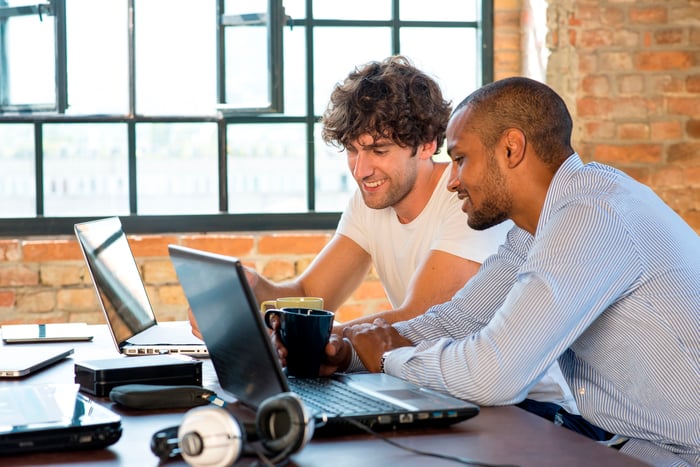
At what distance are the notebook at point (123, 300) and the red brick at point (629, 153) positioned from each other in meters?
2.13

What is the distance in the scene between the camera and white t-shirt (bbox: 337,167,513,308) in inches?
97.5

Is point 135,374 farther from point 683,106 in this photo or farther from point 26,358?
point 683,106

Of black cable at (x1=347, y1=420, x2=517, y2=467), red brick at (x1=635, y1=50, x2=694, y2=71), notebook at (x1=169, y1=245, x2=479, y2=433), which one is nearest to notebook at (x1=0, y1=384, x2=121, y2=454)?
notebook at (x1=169, y1=245, x2=479, y2=433)

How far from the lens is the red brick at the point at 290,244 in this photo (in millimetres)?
3975

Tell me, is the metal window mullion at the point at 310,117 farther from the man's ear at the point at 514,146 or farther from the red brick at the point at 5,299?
the man's ear at the point at 514,146

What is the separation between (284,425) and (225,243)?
2.85 meters

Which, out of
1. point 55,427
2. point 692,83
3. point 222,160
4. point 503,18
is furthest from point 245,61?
point 55,427

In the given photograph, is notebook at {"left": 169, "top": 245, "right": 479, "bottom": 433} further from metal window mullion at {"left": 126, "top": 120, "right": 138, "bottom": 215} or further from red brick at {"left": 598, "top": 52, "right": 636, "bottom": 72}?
red brick at {"left": 598, "top": 52, "right": 636, "bottom": 72}

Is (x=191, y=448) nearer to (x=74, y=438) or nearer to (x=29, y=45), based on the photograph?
(x=74, y=438)

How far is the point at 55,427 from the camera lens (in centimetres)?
124

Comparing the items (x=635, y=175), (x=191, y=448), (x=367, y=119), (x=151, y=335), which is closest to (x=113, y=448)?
(x=191, y=448)

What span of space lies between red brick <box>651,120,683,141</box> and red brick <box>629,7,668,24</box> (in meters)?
0.42

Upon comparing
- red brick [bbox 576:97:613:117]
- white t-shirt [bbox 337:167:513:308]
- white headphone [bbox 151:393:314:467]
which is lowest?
white headphone [bbox 151:393:314:467]

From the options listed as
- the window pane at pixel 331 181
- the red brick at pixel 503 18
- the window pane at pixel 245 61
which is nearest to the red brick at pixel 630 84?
the red brick at pixel 503 18
